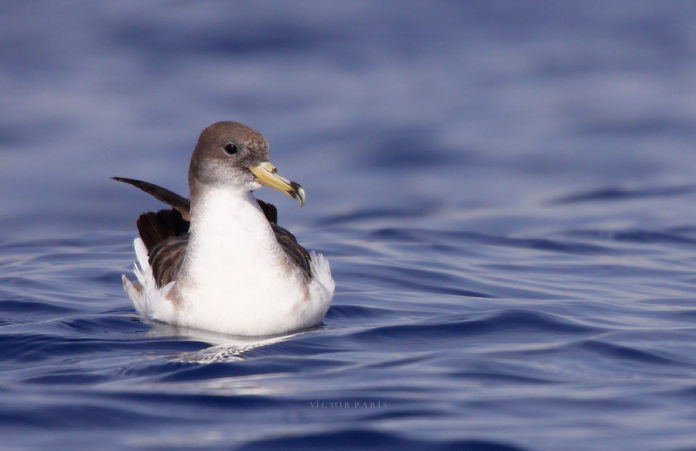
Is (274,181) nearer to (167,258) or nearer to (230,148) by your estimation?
(230,148)

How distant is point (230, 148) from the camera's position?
274 inches

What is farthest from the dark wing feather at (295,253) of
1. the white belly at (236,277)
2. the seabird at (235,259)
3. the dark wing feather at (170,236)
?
the white belly at (236,277)

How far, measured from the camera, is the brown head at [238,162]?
6910 millimetres

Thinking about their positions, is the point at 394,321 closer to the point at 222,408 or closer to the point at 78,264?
the point at 222,408

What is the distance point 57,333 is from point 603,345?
3.98 meters

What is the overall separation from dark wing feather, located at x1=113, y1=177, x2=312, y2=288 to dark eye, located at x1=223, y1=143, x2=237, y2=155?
1.07 metres

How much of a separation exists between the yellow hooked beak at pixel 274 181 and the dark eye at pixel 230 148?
0.19 m

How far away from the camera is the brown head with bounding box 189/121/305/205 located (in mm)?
6910

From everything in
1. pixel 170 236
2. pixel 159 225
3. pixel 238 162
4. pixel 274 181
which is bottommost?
pixel 170 236

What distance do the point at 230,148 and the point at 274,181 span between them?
0.42m

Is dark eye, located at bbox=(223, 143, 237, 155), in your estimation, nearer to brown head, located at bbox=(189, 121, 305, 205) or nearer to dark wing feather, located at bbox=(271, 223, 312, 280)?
brown head, located at bbox=(189, 121, 305, 205)

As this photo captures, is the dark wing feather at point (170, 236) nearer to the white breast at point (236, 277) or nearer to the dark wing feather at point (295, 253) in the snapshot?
the dark wing feather at point (295, 253)

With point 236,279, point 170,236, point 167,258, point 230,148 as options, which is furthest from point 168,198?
point 236,279

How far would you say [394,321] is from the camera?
24.8 feet
